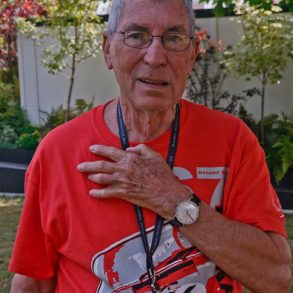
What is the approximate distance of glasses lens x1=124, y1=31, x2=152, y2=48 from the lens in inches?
69.2

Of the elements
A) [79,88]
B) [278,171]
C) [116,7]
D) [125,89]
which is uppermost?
[116,7]

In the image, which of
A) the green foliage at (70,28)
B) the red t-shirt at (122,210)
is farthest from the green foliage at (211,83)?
the red t-shirt at (122,210)

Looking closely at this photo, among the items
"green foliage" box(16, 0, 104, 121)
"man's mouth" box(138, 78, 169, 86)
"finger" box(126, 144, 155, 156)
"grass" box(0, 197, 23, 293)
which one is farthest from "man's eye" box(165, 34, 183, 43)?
"green foliage" box(16, 0, 104, 121)

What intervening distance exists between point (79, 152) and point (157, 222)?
404 mm

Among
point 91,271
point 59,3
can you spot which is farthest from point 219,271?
point 59,3

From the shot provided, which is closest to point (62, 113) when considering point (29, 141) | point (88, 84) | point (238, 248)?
point (88, 84)

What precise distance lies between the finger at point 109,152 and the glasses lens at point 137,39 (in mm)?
376

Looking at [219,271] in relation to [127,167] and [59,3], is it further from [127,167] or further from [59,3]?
[59,3]

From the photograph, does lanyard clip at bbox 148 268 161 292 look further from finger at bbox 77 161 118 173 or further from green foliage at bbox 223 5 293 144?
green foliage at bbox 223 5 293 144

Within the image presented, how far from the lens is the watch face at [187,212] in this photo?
1.72 metres

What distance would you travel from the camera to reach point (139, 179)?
70.2 inches

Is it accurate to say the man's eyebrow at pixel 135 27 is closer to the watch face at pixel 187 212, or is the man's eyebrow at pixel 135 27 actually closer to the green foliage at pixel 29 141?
the watch face at pixel 187 212

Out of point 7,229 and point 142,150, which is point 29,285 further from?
point 7,229

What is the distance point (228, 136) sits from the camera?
1.93 meters
